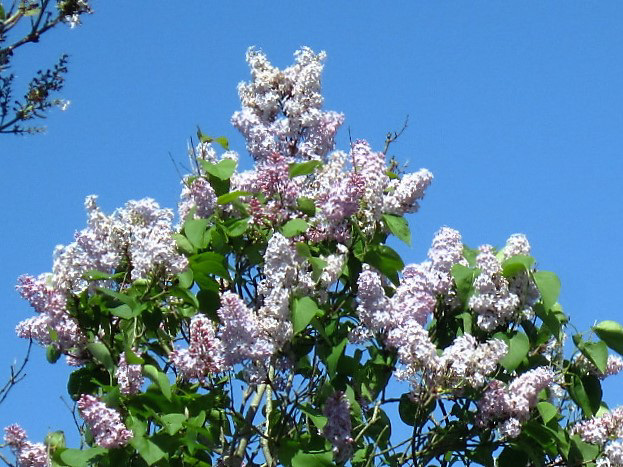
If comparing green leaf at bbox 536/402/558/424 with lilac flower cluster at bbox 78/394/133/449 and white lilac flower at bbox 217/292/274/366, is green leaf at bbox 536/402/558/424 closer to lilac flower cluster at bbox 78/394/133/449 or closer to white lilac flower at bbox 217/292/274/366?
white lilac flower at bbox 217/292/274/366

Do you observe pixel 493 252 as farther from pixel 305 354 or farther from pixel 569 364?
pixel 305 354

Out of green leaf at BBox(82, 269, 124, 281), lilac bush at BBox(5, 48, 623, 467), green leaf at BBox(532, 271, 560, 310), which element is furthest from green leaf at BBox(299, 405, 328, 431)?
green leaf at BBox(532, 271, 560, 310)

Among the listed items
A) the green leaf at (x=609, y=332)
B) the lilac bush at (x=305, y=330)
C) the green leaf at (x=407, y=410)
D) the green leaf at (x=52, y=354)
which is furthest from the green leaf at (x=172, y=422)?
the green leaf at (x=609, y=332)

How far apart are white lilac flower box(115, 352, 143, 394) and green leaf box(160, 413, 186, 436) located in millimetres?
179

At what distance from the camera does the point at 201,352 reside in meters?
3.92

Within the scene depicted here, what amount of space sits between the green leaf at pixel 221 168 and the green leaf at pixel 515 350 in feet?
3.93

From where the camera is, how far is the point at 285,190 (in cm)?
426

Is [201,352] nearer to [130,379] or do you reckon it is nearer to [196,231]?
[130,379]

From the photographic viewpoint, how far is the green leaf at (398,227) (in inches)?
164

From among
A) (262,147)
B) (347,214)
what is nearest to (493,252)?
(347,214)

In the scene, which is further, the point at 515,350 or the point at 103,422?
the point at 515,350

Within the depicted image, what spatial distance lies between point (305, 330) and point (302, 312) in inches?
13.3

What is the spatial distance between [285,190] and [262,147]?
42 cm

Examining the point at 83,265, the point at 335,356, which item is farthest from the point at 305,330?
the point at 83,265
